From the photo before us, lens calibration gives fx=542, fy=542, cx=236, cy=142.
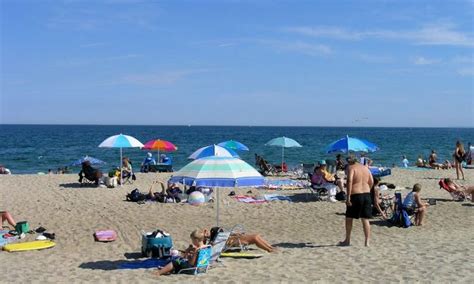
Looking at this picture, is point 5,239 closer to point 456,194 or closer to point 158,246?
point 158,246

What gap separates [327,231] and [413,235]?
1628 millimetres

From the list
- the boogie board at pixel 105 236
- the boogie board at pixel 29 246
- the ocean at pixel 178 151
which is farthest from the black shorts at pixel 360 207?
the ocean at pixel 178 151

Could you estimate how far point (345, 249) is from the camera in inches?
355

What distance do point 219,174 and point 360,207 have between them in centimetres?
237

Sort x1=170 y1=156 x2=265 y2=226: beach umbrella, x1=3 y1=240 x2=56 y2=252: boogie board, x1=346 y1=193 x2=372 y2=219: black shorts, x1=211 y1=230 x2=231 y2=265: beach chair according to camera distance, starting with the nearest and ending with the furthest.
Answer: x1=211 y1=230 x2=231 y2=265: beach chair, x1=170 y1=156 x2=265 y2=226: beach umbrella, x1=346 y1=193 x2=372 y2=219: black shorts, x1=3 y1=240 x2=56 y2=252: boogie board

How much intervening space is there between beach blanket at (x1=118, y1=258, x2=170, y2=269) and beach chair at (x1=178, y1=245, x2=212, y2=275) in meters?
0.63

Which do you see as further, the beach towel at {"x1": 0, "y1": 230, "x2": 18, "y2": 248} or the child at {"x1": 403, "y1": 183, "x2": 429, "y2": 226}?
the child at {"x1": 403, "y1": 183, "x2": 429, "y2": 226}

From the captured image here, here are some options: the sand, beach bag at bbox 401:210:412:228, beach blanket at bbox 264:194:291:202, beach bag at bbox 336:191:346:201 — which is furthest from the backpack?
beach bag at bbox 401:210:412:228

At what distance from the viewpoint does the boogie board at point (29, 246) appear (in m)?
9.26

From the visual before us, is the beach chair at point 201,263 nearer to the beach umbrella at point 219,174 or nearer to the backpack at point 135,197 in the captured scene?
the beach umbrella at point 219,174

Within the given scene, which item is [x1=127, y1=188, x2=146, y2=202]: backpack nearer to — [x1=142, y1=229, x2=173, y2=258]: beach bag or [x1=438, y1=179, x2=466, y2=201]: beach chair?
[x1=142, y1=229, x2=173, y2=258]: beach bag

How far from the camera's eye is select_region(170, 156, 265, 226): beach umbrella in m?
8.49

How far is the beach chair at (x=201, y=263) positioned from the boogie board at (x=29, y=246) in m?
3.08

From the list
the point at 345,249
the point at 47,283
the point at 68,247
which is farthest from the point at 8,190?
the point at 345,249
